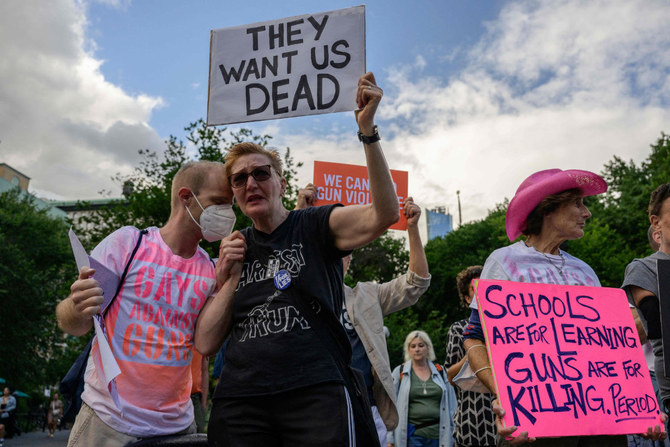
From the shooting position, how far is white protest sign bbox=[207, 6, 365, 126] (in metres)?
3.15

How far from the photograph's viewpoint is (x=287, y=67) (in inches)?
134

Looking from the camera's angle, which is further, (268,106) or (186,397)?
(268,106)

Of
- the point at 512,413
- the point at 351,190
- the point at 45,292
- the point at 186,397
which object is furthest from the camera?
the point at 45,292

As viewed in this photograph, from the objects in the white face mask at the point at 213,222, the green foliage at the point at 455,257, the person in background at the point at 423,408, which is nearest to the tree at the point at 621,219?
the green foliage at the point at 455,257

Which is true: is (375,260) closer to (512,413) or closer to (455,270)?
(455,270)

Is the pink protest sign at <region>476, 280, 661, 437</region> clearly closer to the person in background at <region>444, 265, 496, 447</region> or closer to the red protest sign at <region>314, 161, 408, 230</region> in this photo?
the person in background at <region>444, 265, 496, 447</region>

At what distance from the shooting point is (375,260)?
37438 mm

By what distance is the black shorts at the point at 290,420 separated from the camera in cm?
212

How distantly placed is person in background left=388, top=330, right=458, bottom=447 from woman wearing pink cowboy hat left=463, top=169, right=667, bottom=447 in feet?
11.8

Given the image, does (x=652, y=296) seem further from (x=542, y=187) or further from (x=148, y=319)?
(x=148, y=319)

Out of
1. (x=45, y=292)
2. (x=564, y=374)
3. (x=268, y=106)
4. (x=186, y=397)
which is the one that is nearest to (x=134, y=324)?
(x=186, y=397)

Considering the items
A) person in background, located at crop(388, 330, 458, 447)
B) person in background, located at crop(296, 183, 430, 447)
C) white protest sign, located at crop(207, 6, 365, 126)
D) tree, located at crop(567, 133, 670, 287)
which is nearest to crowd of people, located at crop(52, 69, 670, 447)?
white protest sign, located at crop(207, 6, 365, 126)

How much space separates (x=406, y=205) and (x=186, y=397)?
2.52m

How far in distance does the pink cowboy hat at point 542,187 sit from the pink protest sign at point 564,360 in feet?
1.57
